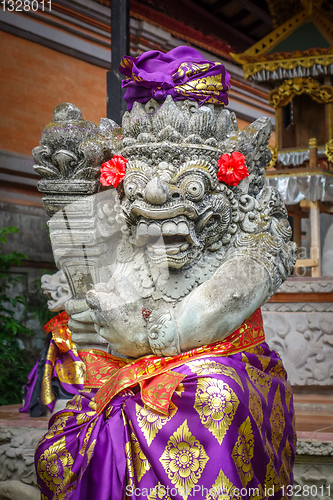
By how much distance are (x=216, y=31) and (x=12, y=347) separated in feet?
11.8

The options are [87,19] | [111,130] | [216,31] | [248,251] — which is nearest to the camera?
[248,251]

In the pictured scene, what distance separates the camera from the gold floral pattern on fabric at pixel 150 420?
1.86 metres

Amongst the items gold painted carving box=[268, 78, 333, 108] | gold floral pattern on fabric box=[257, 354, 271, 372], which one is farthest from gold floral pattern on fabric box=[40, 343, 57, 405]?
gold painted carving box=[268, 78, 333, 108]

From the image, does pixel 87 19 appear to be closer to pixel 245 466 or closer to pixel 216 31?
pixel 216 31

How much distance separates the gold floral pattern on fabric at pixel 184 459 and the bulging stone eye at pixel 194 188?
80cm

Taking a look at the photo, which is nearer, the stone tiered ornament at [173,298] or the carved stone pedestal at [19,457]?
the stone tiered ornament at [173,298]

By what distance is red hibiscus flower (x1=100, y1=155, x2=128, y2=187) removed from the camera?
2131 mm

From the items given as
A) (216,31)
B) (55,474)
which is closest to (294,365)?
(55,474)

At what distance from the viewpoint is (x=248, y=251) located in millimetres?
2129

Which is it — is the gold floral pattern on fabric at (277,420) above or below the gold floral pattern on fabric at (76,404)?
below

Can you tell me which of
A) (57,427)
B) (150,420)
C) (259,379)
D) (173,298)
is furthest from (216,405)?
(57,427)

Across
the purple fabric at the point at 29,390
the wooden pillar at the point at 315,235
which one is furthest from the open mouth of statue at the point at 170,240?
Result: the wooden pillar at the point at 315,235

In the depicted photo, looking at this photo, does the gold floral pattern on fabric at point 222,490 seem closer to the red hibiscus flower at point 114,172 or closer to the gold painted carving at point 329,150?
the red hibiscus flower at point 114,172

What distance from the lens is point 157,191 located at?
1954 millimetres
